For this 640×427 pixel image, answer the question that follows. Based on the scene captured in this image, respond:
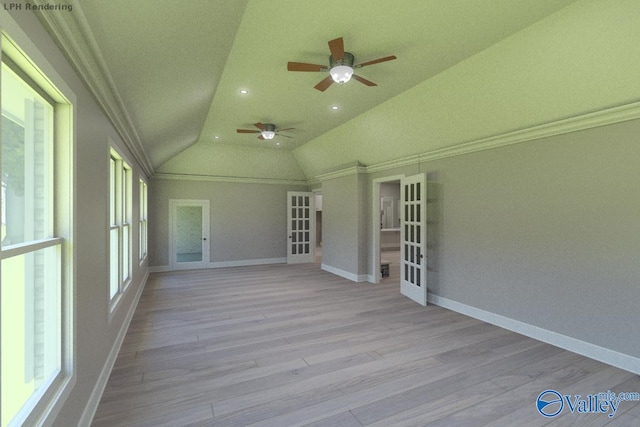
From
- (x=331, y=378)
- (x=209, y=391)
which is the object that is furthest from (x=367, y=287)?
(x=209, y=391)

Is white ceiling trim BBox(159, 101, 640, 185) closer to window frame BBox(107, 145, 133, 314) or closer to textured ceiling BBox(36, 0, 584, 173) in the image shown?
textured ceiling BBox(36, 0, 584, 173)

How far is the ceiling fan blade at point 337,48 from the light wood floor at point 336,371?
2778 mm

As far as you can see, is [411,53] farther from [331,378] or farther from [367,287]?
[367,287]

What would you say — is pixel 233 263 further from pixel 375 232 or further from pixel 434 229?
pixel 434 229

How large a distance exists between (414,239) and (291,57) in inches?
131

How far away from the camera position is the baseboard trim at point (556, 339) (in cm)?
277

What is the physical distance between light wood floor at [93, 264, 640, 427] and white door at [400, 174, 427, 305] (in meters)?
0.48

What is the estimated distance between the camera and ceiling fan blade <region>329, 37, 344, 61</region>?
2.47 meters

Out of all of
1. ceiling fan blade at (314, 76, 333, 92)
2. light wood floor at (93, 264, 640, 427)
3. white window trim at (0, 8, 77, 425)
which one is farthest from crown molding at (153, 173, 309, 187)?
white window trim at (0, 8, 77, 425)

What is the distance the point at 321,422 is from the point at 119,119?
3155 mm

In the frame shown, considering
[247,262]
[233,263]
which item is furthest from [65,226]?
[247,262]

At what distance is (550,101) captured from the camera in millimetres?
3068

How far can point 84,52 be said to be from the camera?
1.80m

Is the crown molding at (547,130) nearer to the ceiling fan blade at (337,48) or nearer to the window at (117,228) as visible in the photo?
the ceiling fan blade at (337,48)
